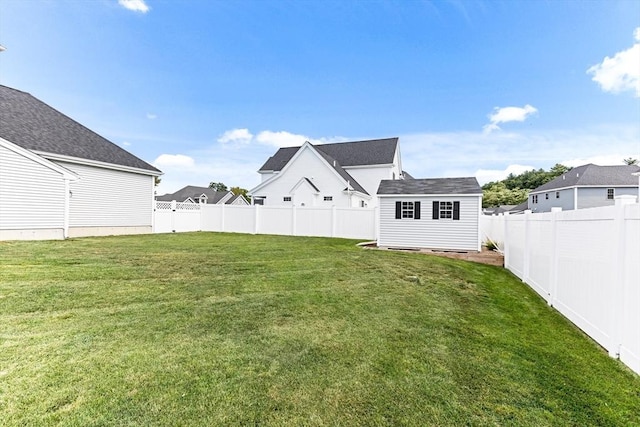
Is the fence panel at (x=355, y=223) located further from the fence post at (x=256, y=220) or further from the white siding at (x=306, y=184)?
the fence post at (x=256, y=220)

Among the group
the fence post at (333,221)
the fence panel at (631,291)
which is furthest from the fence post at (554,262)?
the fence post at (333,221)

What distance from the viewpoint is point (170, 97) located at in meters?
19.6

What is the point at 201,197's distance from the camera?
4553 cm

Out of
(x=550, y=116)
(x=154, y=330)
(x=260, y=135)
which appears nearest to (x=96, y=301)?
(x=154, y=330)

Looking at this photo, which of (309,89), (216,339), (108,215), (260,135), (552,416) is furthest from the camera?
(260,135)

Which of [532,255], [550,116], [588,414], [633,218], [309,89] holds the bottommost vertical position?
[588,414]

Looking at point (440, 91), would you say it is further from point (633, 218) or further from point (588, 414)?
point (588, 414)

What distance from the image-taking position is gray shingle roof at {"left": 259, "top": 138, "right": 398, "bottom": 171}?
26.6 meters

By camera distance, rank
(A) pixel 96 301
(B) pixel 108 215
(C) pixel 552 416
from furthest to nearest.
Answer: (B) pixel 108 215 → (A) pixel 96 301 → (C) pixel 552 416

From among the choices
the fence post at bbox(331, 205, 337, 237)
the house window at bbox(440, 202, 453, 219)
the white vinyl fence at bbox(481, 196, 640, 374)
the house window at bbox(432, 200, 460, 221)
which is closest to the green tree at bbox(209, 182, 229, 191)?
the fence post at bbox(331, 205, 337, 237)

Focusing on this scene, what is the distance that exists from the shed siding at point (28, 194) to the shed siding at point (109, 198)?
1.24 meters

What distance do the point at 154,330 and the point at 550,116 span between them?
27.0 m

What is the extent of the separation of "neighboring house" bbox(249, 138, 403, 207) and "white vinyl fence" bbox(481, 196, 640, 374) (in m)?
16.9

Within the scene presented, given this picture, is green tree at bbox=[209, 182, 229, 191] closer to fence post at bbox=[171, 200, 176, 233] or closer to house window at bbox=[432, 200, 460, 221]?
fence post at bbox=[171, 200, 176, 233]
